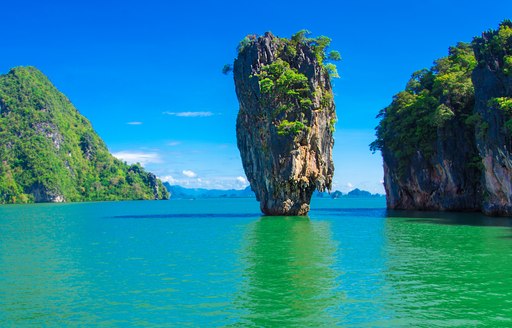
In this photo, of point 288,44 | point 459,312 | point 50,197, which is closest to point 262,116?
point 288,44

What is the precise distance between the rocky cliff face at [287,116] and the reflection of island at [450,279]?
58.6 ft

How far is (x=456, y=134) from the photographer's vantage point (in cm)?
5025

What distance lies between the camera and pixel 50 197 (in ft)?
486

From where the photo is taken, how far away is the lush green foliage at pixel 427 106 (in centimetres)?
4922

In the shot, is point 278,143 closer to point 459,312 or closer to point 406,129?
point 406,129

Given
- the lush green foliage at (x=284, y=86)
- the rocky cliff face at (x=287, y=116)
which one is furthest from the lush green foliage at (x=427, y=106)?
the lush green foliage at (x=284, y=86)

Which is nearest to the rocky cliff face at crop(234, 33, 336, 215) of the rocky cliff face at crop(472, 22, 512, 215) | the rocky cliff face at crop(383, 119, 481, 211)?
the rocky cliff face at crop(383, 119, 481, 211)

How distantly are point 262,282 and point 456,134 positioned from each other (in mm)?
39550

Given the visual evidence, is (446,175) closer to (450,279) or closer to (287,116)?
(287,116)

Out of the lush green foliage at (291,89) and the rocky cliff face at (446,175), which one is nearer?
the lush green foliage at (291,89)

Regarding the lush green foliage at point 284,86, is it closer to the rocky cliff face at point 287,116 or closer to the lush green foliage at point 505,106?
the rocky cliff face at point 287,116

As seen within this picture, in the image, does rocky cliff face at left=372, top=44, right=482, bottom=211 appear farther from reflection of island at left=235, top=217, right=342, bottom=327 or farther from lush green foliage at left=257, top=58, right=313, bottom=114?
reflection of island at left=235, top=217, right=342, bottom=327

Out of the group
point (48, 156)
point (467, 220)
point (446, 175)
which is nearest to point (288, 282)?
point (467, 220)

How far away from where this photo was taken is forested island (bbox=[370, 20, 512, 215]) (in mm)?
40344
